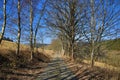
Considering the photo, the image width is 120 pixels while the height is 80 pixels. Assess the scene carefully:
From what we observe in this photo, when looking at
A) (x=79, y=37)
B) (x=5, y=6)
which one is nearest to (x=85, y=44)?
(x=79, y=37)

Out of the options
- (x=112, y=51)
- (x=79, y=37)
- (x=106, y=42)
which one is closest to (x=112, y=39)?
(x=106, y=42)

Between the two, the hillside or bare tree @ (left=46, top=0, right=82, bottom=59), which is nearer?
the hillside

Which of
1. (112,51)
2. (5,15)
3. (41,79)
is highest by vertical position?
(5,15)

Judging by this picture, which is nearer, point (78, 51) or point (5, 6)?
point (5, 6)

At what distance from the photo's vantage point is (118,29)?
84.4 feet

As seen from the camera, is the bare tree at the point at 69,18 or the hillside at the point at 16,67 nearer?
the hillside at the point at 16,67

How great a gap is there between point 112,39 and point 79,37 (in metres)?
12.4

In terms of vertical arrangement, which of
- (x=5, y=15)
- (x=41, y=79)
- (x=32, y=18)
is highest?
(x=32, y=18)

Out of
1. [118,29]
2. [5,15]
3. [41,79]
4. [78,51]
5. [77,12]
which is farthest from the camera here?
[78,51]

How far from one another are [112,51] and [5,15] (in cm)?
1809

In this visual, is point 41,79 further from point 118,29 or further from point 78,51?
point 78,51

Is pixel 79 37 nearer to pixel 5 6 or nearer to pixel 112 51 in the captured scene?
pixel 112 51

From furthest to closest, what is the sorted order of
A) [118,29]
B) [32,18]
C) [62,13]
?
[62,13] → [32,18] → [118,29]

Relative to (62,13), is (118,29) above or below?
below
